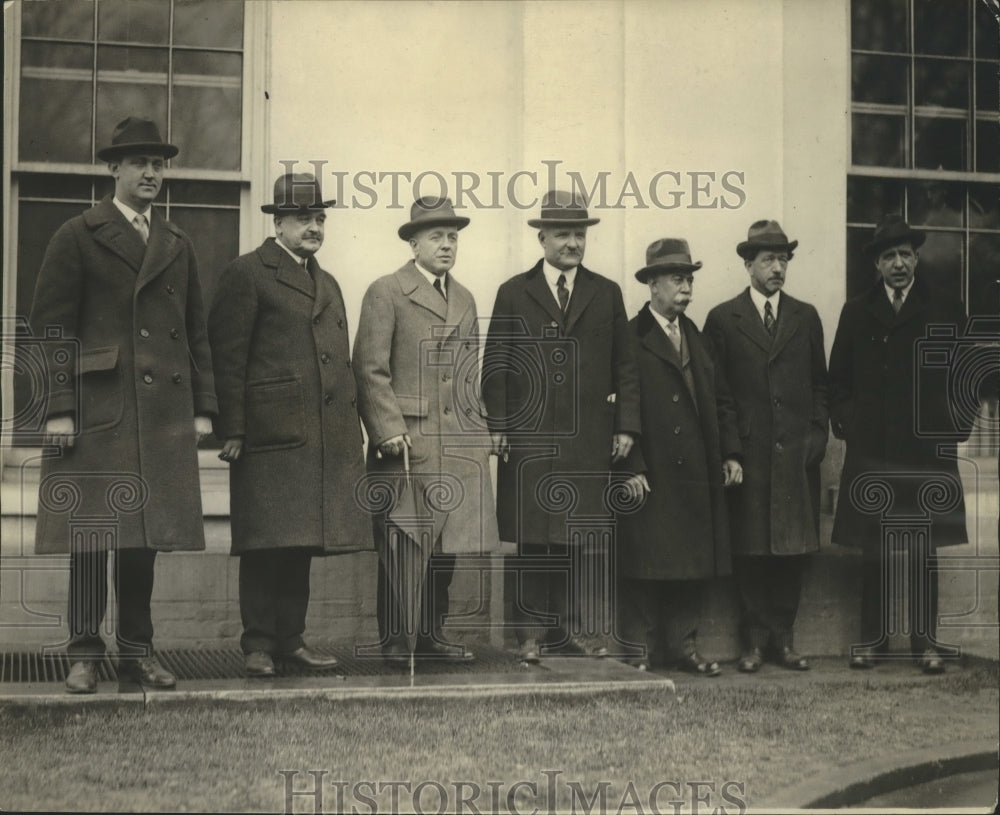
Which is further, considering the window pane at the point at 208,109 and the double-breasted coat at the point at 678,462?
the double-breasted coat at the point at 678,462

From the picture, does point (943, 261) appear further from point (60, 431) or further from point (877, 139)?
point (60, 431)

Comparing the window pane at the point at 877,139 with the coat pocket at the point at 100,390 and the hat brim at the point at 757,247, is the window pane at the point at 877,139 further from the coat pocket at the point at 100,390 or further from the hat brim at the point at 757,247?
the coat pocket at the point at 100,390

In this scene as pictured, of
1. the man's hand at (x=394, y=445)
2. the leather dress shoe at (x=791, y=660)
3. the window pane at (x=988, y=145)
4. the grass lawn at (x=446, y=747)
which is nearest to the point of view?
the grass lawn at (x=446, y=747)

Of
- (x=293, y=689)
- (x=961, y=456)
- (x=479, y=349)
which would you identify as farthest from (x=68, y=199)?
(x=961, y=456)

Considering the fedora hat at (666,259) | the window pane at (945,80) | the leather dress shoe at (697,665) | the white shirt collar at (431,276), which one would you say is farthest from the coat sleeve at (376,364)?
the window pane at (945,80)

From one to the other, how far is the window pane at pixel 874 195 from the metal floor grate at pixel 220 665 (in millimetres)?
2449

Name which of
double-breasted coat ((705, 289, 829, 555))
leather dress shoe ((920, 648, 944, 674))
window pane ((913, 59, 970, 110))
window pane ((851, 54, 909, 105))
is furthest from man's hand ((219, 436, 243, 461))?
window pane ((913, 59, 970, 110))

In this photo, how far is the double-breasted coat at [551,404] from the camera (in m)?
5.87

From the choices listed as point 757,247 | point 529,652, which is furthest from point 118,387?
point 757,247

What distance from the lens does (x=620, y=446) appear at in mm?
6039

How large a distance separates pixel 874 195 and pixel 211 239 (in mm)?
2833

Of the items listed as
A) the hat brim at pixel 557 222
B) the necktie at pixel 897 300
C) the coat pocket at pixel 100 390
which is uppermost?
the hat brim at pixel 557 222

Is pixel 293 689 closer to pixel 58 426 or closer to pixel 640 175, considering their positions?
pixel 58 426

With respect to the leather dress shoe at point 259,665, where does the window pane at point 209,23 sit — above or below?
above
